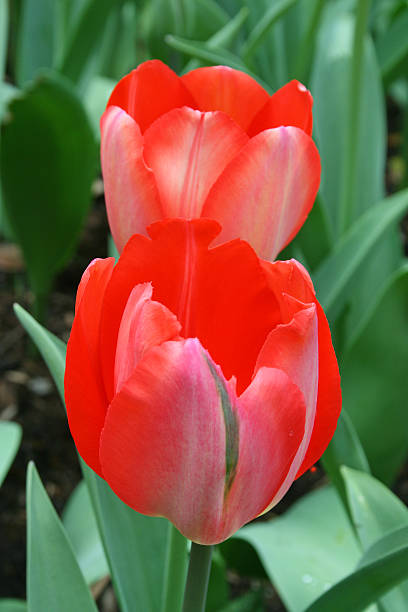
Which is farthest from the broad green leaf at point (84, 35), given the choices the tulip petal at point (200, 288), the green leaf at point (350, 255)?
the tulip petal at point (200, 288)

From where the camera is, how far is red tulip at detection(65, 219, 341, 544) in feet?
1.21

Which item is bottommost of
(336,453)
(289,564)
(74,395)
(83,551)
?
(83,551)

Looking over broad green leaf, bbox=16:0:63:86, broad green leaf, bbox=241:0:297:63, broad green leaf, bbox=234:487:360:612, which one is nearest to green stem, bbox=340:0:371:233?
broad green leaf, bbox=241:0:297:63

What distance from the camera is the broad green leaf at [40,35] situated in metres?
1.68

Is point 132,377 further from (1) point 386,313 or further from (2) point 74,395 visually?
(1) point 386,313

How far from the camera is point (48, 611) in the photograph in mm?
589

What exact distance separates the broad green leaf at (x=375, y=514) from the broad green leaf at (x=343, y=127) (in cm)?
71

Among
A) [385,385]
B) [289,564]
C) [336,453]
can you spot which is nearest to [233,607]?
[289,564]

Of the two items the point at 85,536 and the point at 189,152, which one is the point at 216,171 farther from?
the point at 85,536

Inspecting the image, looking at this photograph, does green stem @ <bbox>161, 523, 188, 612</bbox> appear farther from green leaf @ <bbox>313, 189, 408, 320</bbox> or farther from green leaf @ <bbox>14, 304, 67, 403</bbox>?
green leaf @ <bbox>313, 189, 408, 320</bbox>

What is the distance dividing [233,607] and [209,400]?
683 mm

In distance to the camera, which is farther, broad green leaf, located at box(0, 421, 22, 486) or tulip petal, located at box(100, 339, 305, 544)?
broad green leaf, located at box(0, 421, 22, 486)

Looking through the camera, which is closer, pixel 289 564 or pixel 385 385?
pixel 289 564

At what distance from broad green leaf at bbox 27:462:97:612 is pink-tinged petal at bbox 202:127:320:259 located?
Answer: 249 millimetres
